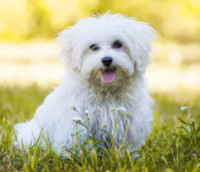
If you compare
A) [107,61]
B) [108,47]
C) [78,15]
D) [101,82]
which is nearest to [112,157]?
[101,82]

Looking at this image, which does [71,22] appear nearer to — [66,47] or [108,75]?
[66,47]

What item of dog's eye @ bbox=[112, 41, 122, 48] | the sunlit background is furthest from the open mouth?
the sunlit background

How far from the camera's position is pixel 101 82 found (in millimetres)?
3432

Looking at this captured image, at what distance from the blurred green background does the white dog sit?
1473 cm

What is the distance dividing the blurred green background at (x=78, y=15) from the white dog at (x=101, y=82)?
48.3 ft

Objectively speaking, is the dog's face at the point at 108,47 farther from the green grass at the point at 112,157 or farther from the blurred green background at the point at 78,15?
the blurred green background at the point at 78,15

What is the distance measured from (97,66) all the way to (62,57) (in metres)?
0.58

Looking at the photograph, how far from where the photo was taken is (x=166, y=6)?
2158cm

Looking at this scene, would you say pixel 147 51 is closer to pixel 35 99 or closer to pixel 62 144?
pixel 62 144

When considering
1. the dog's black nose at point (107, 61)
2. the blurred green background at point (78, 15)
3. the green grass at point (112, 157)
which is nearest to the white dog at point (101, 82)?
the dog's black nose at point (107, 61)

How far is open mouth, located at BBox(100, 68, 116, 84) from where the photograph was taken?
3365 millimetres

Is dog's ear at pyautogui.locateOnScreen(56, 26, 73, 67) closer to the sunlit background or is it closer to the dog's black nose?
the dog's black nose

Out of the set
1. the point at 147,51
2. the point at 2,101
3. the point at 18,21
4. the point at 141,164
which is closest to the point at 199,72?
the point at 2,101

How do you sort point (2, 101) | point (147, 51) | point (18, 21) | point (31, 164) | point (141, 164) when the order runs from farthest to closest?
point (18, 21) < point (2, 101) < point (147, 51) < point (141, 164) < point (31, 164)
